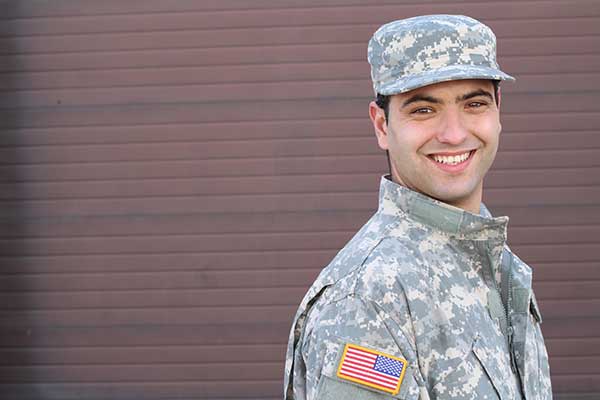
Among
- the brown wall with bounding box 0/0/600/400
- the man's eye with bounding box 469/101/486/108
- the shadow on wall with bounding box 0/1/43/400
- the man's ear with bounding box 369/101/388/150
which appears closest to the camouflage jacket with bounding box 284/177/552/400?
the man's ear with bounding box 369/101/388/150

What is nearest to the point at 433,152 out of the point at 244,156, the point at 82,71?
the point at 244,156

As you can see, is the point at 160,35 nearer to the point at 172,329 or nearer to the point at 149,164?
the point at 149,164

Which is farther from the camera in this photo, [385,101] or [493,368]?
[385,101]

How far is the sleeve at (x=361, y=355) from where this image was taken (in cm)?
158

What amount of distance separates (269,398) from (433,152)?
128 inches

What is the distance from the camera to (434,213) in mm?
1854

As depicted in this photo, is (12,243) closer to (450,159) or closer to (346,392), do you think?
(450,159)

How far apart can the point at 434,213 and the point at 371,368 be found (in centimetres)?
42

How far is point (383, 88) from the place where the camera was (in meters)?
1.85

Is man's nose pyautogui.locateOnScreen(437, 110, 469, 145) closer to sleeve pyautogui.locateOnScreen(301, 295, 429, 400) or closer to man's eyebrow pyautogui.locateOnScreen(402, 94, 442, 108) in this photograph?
man's eyebrow pyautogui.locateOnScreen(402, 94, 442, 108)

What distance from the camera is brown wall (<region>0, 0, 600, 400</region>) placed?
4750mm

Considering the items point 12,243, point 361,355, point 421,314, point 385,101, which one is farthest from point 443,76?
point 12,243

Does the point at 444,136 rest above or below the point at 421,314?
above

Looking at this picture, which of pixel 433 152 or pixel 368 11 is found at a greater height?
pixel 368 11
